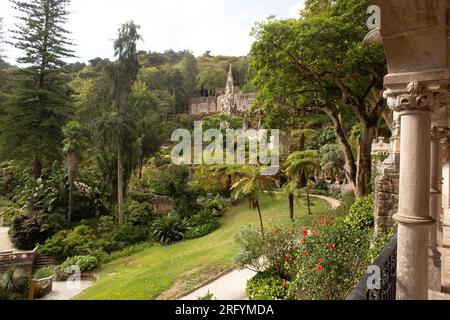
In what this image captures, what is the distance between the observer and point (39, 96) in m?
24.5

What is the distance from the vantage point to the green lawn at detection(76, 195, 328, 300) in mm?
10156

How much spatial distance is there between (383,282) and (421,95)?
5.81 ft

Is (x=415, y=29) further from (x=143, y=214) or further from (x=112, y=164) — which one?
(x=112, y=164)

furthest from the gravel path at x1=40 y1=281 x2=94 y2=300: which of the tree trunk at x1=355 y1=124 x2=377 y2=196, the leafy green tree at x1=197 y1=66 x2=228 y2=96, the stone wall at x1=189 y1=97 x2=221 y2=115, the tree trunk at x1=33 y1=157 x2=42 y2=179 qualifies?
the leafy green tree at x1=197 y1=66 x2=228 y2=96

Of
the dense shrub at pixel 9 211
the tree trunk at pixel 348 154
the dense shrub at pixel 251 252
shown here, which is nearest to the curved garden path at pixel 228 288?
the dense shrub at pixel 251 252

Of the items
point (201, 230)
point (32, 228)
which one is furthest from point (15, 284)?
point (201, 230)

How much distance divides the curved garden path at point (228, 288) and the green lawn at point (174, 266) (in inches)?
23.2

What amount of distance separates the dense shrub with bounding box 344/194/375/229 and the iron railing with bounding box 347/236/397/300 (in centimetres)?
560

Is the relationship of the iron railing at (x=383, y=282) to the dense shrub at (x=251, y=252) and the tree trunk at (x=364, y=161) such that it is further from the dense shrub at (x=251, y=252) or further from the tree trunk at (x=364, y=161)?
the tree trunk at (x=364, y=161)

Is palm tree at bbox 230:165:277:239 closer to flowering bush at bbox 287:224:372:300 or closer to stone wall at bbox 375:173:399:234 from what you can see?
stone wall at bbox 375:173:399:234

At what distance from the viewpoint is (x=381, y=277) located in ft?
9.32

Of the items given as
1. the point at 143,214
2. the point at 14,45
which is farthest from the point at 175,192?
the point at 14,45

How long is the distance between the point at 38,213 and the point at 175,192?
889cm

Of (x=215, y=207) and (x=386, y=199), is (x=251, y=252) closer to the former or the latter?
(x=386, y=199)
